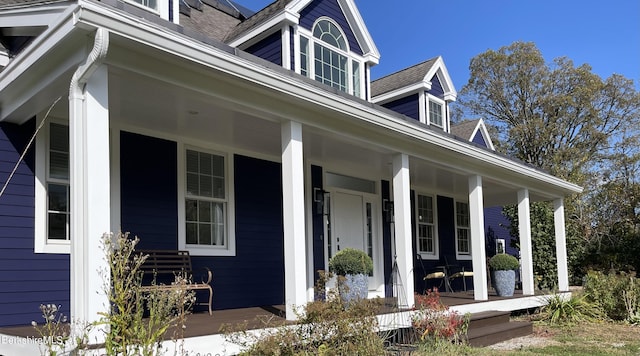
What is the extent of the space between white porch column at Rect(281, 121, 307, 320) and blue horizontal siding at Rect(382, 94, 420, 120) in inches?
304


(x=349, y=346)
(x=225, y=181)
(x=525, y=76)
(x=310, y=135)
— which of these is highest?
(x=525, y=76)

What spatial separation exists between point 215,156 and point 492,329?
457cm

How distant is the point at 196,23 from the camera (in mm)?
9539

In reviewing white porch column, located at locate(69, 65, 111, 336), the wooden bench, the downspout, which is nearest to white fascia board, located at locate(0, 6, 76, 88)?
the downspout

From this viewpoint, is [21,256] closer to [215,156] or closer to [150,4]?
[215,156]

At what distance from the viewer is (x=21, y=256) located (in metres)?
5.75

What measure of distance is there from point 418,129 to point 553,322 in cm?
453

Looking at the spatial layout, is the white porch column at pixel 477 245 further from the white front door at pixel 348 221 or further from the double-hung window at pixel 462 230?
the double-hung window at pixel 462 230

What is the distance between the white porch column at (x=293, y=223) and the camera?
575cm

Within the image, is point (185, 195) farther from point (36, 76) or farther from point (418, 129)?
point (418, 129)

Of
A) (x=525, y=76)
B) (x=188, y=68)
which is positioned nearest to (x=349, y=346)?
(x=188, y=68)

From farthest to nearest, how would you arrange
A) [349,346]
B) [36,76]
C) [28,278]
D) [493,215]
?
1. [493,215]
2. [28,278]
3. [36,76]
4. [349,346]

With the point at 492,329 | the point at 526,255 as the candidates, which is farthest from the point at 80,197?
the point at 526,255

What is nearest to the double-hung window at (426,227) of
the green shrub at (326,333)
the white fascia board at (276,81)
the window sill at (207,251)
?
the white fascia board at (276,81)
